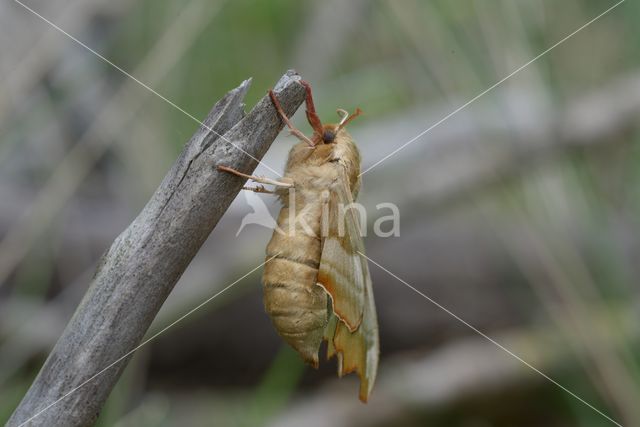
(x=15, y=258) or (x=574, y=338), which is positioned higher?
(x=574, y=338)

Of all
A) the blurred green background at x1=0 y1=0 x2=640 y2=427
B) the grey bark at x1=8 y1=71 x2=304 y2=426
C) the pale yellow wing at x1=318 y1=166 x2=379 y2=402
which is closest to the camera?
the grey bark at x1=8 y1=71 x2=304 y2=426

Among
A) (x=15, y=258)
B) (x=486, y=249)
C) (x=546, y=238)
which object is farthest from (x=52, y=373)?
(x=486, y=249)

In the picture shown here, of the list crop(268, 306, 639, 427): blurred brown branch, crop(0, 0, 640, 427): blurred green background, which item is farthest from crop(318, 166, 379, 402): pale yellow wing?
crop(268, 306, 639, 427): blurred brown branch

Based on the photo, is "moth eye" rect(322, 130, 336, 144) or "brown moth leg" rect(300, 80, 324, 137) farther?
"moth eye" rect(322, 130, 336, 144)

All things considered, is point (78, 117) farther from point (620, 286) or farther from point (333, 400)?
point (620, 286)

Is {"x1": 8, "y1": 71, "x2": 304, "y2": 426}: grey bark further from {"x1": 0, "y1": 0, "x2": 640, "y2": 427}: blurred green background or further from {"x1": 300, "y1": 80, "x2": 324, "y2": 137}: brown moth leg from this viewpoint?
{"x1": 0, "y1": 0, "x2": 640, "y2": 427}: blurred green background
